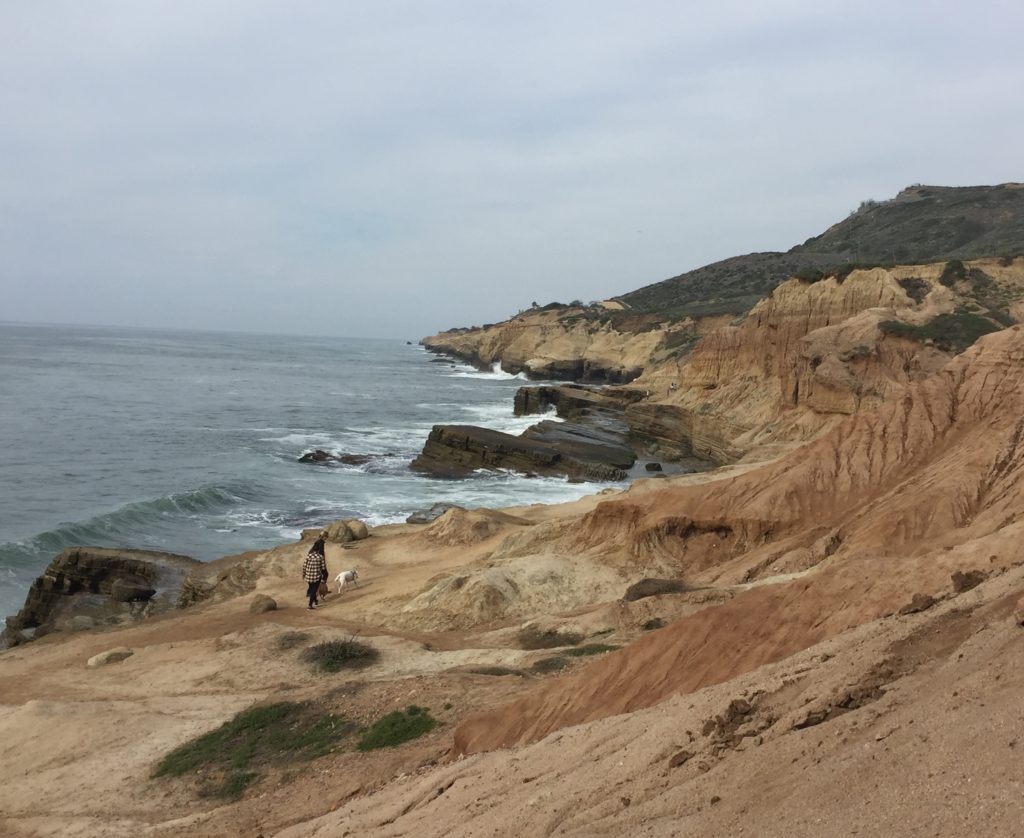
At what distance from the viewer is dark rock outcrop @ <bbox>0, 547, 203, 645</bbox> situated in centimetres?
2177

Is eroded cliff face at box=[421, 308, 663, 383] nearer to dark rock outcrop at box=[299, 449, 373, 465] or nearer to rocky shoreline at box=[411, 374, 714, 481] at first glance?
rocky shoreline at box=[411, 374, 714, 481]

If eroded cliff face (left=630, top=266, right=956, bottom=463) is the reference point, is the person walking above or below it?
below

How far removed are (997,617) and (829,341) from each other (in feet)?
96.8

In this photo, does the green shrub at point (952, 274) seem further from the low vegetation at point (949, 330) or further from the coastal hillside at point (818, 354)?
the low vegetation at point (949, 330)

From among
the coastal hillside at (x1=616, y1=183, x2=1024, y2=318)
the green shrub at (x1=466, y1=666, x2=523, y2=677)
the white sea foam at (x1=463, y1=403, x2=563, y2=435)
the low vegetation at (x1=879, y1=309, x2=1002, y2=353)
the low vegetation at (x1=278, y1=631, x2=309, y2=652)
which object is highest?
the coastal hillside at (x1=616, y1=183, x2=1024, y2=318)

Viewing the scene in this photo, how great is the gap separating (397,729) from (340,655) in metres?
4.11

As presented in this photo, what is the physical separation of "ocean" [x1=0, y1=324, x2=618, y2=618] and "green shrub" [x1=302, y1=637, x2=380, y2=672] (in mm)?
13530

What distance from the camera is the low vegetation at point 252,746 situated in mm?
10406

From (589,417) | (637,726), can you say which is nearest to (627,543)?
(637,726)

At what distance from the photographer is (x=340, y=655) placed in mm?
14375

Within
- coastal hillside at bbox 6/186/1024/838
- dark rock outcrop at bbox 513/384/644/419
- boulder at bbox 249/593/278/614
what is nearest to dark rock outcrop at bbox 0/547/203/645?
coastal hillside at bbox 6/186/1024/838

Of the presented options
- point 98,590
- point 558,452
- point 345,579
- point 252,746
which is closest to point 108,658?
point 345,579

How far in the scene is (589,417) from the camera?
162 ft

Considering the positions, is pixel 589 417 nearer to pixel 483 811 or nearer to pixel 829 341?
pixel 829 341
